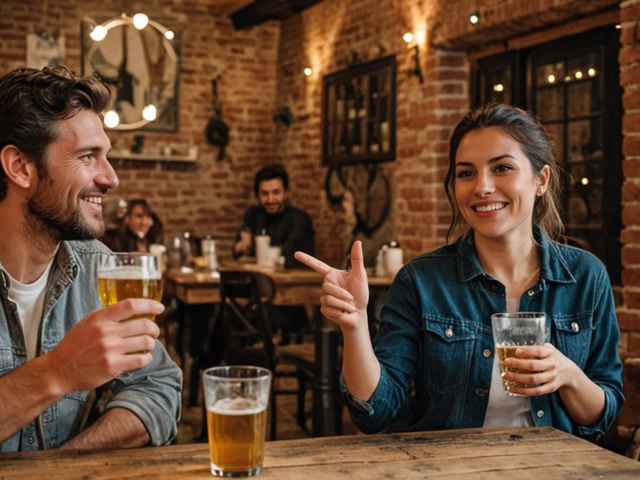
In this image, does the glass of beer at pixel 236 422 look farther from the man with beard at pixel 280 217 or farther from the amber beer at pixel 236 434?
the man with beard at pixel 280 217

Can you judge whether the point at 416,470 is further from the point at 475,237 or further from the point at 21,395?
the point at 475,237

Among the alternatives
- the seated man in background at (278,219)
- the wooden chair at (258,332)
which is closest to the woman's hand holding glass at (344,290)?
the wooden chair at (258,332)

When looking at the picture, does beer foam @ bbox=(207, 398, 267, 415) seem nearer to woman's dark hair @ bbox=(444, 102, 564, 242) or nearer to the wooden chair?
woman's dark hair @ bbox=(444, 102, 564, 242)

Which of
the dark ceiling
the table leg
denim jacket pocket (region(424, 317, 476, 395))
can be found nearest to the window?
the table leg

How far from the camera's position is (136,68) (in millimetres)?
7395

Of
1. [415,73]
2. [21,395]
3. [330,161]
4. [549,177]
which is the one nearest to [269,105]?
[330,161]

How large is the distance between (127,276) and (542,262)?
1075mm

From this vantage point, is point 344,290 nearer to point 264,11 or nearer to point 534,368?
point 534,368

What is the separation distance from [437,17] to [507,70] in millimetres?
682

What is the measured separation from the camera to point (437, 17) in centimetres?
520

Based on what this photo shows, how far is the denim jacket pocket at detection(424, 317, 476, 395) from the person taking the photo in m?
1.86

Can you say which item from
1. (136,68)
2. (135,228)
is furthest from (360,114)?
(136,68)

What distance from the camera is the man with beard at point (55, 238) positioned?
161 centimetres

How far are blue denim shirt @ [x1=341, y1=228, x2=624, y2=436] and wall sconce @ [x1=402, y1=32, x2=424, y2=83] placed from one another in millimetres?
3632
